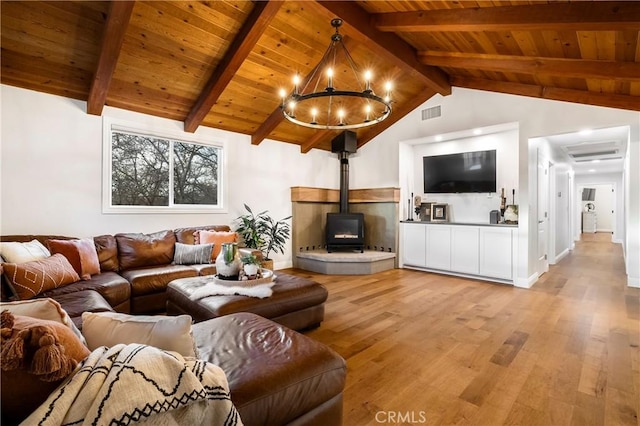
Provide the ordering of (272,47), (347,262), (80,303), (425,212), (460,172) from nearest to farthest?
1. (80,303)
2. (272,47)
3. (347,262)
4. (460,172)
5. (425,212)

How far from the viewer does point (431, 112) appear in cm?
563

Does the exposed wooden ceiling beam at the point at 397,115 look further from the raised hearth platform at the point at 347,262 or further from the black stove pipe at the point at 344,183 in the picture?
the raised hearth platform at the point at 347,262

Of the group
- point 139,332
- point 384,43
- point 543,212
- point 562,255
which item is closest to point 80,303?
point 139,332

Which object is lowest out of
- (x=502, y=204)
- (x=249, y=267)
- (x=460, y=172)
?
(x=249, y=267)

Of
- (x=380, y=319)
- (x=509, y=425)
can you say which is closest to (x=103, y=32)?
(x=380, y=319)

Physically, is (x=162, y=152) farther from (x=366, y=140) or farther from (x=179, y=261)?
(x=366, y=140)

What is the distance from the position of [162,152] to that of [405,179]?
4337mm

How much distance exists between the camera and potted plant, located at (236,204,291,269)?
16.5 ft

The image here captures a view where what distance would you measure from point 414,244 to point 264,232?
2788 mm

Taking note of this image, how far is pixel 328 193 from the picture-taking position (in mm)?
6520

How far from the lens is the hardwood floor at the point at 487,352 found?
180cm

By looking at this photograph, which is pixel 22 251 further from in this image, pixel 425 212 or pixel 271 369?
pixel 425 212

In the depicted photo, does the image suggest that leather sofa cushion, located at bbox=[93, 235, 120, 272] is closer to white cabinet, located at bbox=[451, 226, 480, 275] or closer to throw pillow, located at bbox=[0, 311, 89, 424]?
throw pillow, located at bbox=[0, 311, 89, 424]

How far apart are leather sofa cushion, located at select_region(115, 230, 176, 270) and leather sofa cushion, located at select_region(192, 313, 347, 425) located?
2523mm
